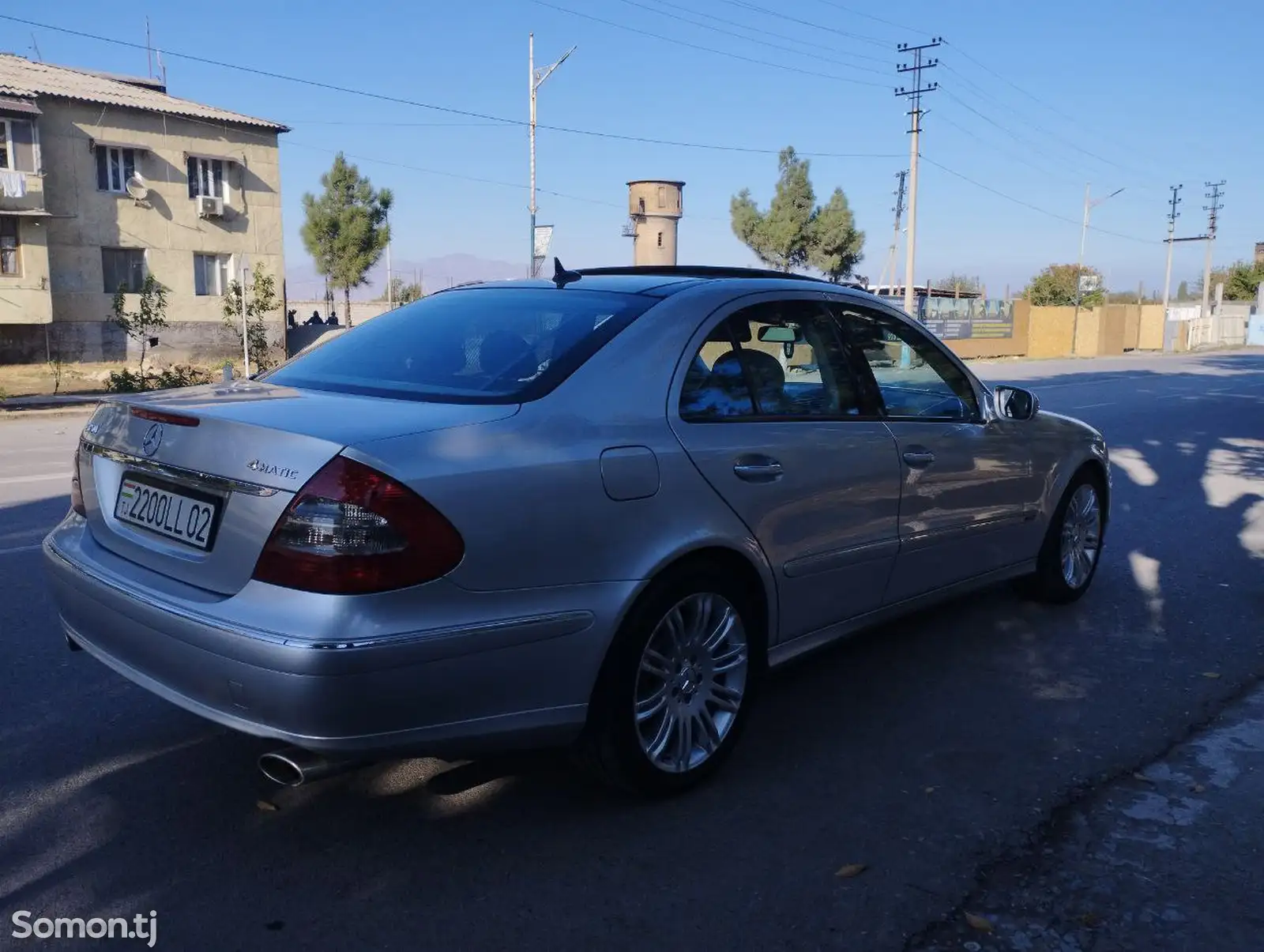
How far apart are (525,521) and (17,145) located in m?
32.1

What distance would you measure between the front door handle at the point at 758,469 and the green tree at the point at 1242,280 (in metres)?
104

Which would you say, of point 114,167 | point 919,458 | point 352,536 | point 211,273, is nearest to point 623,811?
point 352,536

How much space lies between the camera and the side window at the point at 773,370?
3.61 meters

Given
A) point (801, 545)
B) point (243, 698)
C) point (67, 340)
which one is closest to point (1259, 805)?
point (801, 545)

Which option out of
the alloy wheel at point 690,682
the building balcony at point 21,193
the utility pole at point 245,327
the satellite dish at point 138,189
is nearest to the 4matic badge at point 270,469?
the alloy wheel at point 690,682

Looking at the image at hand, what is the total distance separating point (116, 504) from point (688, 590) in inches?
68.5

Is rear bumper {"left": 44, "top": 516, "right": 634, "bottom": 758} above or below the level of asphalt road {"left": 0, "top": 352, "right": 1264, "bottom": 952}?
above

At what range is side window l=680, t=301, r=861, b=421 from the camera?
3.61 metres

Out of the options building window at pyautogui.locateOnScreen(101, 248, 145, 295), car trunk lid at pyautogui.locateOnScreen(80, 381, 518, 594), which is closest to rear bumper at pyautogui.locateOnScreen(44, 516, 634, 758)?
car trunk lid at pyautogui.locateOnScreen(80, 381, 518, 594)

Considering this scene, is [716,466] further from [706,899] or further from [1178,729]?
[1178,729]

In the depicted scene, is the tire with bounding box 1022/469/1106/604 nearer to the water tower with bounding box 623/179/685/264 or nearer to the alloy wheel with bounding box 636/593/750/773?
the alloy wheel with bounding box 636/593/750/773

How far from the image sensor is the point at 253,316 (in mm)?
29281

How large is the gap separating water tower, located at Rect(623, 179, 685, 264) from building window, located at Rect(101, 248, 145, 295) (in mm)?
16521

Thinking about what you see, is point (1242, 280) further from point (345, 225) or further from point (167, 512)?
point (167, 512)
